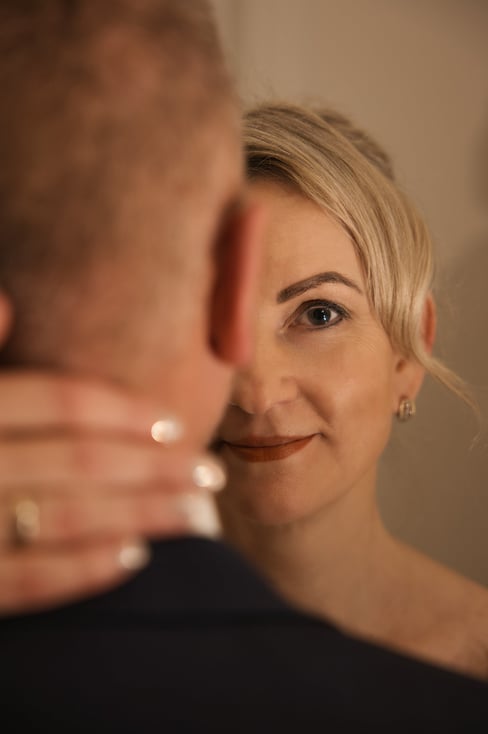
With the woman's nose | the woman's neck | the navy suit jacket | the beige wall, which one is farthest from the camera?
the beige wall

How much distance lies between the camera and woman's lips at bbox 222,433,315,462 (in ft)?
3.91

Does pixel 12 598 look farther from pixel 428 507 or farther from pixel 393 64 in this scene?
pixel 393 64

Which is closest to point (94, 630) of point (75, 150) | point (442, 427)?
point (75, 150)

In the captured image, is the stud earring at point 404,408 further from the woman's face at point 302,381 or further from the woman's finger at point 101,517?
the woman's finger at point 101,517

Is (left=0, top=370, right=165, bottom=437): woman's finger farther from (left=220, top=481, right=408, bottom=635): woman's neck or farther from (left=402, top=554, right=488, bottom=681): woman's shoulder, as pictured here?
(left=402, top=554, right=488, bottom=681): woman's shoulder

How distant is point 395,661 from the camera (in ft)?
1.80

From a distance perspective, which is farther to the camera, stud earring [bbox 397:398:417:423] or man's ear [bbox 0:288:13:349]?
stud earring [bbox 397:398:417:423]

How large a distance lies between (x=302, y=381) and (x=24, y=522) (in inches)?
28.5

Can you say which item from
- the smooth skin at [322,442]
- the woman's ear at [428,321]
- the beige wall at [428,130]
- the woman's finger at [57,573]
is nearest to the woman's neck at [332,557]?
the smooth skin at [322,442]

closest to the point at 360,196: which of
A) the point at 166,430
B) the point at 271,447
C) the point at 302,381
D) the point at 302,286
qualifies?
the point at 302,286

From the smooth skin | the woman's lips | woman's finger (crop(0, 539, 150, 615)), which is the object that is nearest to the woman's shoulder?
the smooth skin

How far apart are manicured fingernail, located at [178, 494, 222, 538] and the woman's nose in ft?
1.91

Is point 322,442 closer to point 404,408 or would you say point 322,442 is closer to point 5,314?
point 404,408

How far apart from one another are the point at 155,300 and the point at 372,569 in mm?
932
